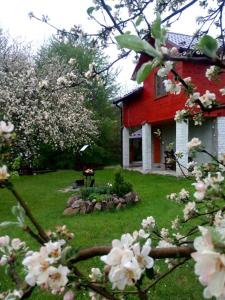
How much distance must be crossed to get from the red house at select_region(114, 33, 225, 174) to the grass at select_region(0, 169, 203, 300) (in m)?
2.52

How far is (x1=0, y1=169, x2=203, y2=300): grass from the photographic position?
4512 mm

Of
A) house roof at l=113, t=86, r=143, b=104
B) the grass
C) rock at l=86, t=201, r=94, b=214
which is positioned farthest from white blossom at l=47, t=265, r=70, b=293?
house roof at l=113, t=86, r=143, b=104

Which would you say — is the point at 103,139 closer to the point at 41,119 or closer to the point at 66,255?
the point at 41,119

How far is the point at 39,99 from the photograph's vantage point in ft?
62.6

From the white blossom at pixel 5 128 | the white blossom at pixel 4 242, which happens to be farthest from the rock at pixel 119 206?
the white blossom at pixel 5 128

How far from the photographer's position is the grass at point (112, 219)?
14.8 ft

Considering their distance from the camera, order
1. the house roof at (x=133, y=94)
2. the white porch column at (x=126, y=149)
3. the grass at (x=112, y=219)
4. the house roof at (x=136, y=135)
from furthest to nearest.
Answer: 1. the house roof at (x=136, y=135)
2. the white porch column at (x=126, y=149)
3. the house roof at (x=133, y=94)
4. the grass at (x=112, y=219)

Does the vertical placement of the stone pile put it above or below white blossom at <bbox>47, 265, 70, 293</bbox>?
below

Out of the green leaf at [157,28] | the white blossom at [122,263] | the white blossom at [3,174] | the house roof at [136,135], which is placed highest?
the house roof at [136,135]

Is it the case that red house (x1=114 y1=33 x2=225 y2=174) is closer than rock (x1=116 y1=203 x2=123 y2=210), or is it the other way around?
rock (x1=116 y1=203 x2=123 y2=210)

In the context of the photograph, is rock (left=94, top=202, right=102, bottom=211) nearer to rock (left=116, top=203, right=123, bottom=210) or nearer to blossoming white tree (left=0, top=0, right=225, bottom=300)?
rock (left=116, top=203, right=123, bottom=210)

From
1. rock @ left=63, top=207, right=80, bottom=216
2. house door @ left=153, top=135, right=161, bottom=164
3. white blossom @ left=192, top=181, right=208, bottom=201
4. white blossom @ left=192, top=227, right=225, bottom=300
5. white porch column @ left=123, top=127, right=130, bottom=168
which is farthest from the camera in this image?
white porch column @ left=123, top=127, right=130, bottom=168

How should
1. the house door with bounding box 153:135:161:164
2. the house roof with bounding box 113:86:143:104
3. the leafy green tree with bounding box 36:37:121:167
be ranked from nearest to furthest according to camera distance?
the house roof with bounding box 113:86:143:104, the house door with bounding box 153:135:161:164, the leafy green tree with bounding box 36:37:121:167

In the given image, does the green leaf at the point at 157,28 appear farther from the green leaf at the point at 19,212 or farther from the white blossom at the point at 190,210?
the white blossom at the point at 190,210
